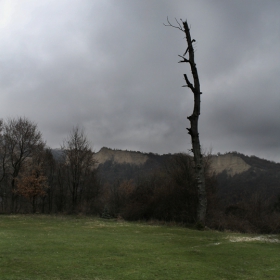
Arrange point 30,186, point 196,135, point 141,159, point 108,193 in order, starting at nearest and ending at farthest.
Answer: point 196,135 < point 30,186 < point 108,193 < point 141,159

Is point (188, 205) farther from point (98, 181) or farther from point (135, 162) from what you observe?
point (135, 162)

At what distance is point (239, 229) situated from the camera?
64.0ft

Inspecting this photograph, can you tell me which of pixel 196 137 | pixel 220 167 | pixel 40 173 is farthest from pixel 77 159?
pixel 220 167

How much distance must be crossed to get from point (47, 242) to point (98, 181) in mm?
44281

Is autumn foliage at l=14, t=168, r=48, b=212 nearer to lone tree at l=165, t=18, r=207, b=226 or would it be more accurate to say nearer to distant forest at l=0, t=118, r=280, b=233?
distant forest at l=0, t=118, r=280, b=233

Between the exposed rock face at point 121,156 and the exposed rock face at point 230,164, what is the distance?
76.6ft

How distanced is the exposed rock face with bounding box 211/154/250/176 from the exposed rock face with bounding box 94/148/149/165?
2333cm

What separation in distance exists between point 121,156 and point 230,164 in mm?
34699

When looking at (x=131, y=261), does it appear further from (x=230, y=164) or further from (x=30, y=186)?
(x=230, y=164)

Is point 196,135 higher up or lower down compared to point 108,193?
higher up

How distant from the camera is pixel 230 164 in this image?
82188mm

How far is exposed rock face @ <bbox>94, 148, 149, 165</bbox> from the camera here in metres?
93.4

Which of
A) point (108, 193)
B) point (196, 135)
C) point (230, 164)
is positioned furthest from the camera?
point (230, 164)

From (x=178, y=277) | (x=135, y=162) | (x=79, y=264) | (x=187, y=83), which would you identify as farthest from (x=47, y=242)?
(x=135, y=162)
